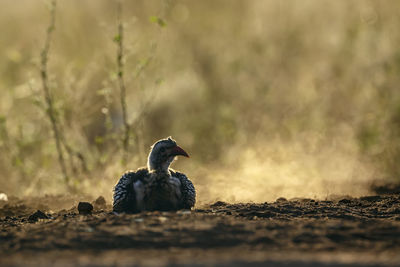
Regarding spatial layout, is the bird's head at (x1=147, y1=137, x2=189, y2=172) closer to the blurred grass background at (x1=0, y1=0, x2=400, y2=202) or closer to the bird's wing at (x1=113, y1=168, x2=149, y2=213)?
the bird's wing at (x1=113, y1=168, x2=149, y2=213)

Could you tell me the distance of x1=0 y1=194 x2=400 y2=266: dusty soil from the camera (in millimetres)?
4742

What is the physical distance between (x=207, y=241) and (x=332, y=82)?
35.6 ft

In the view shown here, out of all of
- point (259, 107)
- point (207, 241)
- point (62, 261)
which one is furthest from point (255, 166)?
point (62, 261)

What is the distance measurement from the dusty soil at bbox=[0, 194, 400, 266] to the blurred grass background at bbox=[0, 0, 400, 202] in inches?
119

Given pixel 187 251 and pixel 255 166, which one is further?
pixel 255 166

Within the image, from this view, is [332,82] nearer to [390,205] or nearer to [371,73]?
[371,73]

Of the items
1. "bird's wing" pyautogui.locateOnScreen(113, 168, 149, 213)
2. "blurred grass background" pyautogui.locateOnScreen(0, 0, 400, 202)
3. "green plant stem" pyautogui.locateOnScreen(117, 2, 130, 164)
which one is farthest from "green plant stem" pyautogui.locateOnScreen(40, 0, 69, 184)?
"bird's wing" pyautogui.locateOnScreen(113, 168, 149, 213)

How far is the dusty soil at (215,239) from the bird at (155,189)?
21.2 inches

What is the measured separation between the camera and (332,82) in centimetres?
1534

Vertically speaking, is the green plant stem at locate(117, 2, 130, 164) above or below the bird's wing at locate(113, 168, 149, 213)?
above

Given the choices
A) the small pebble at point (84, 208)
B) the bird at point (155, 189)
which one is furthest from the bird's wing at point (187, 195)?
the small pebble at point (84, 208)

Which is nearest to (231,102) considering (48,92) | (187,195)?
(48,92)

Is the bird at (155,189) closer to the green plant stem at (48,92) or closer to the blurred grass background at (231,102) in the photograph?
the blurred grass background at (231,102)

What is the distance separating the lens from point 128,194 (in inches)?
285
